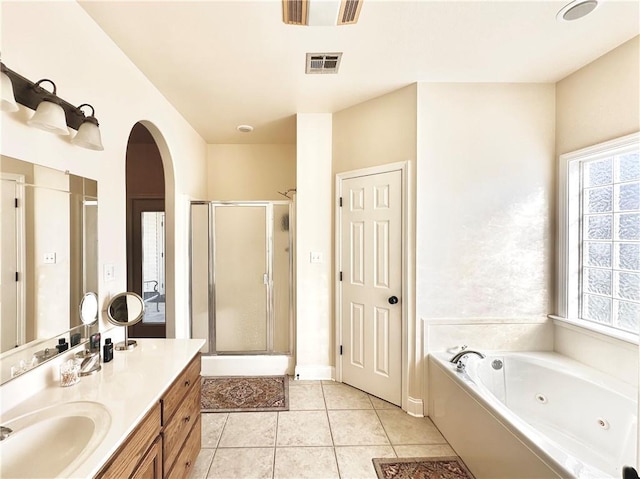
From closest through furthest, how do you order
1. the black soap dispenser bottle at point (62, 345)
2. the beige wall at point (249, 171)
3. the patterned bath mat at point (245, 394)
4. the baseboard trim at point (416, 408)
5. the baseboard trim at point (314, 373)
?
the black soap dispenser bottle at point (62, 345), the baseboard trim at point (416, 408), the patterned bath mat at point (245, 394), the baseboard trim at point (314, 373), the beige wall at point (249, 171)

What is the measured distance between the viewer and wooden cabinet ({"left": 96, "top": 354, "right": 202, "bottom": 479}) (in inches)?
40.0

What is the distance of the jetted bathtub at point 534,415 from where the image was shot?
1391mm

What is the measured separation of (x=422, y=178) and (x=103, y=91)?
2.26m

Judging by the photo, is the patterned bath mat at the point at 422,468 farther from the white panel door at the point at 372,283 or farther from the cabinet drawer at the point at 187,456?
the cabinet drawer at the point at 187,456

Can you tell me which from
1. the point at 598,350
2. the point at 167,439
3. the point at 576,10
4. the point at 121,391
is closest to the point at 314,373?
the point at 167,439

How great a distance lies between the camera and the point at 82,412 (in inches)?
41.9

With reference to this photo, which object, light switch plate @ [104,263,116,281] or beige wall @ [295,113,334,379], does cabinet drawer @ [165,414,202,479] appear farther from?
beige wall @ [295,113,334,379]

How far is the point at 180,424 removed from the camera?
1484 mm

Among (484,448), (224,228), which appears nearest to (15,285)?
(224,228)

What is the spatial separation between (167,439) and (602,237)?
308 centimetres

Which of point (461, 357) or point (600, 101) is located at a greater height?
point (600, 101)

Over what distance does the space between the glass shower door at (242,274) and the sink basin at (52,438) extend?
6.62ft

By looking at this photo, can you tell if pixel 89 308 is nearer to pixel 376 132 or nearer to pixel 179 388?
pixel 179 388

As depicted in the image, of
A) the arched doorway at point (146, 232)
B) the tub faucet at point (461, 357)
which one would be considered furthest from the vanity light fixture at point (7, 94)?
the arched doorway at point (146, 232)
